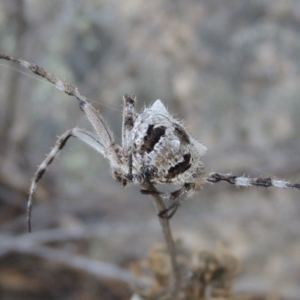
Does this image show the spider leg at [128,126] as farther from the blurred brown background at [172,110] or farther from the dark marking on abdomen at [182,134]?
the blurred brown background at [172,110]

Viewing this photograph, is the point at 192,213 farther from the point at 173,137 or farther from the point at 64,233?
the point at 173,137

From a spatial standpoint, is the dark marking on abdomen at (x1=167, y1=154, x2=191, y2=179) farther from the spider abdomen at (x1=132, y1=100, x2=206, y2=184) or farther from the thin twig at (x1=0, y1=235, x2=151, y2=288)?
the thin twig at (x1=0, y1=235, x2=151, y2=288)

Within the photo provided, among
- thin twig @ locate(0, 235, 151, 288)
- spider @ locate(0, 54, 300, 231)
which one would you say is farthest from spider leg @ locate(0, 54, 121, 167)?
thin twig @ locate(0, 235, 151, 288)

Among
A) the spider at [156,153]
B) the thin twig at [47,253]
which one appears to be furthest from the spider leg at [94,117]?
the thin twig at [47,253]

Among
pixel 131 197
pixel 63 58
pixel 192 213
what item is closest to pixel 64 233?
pixel 131 197

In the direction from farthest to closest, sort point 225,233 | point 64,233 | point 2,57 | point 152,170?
point 225,233
point 64,233
point 2,57
point 152,170

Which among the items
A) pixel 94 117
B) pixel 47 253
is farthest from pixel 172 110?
pixel 94 117

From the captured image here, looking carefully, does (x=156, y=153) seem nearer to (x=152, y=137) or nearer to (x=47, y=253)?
(x=152, y=137)
